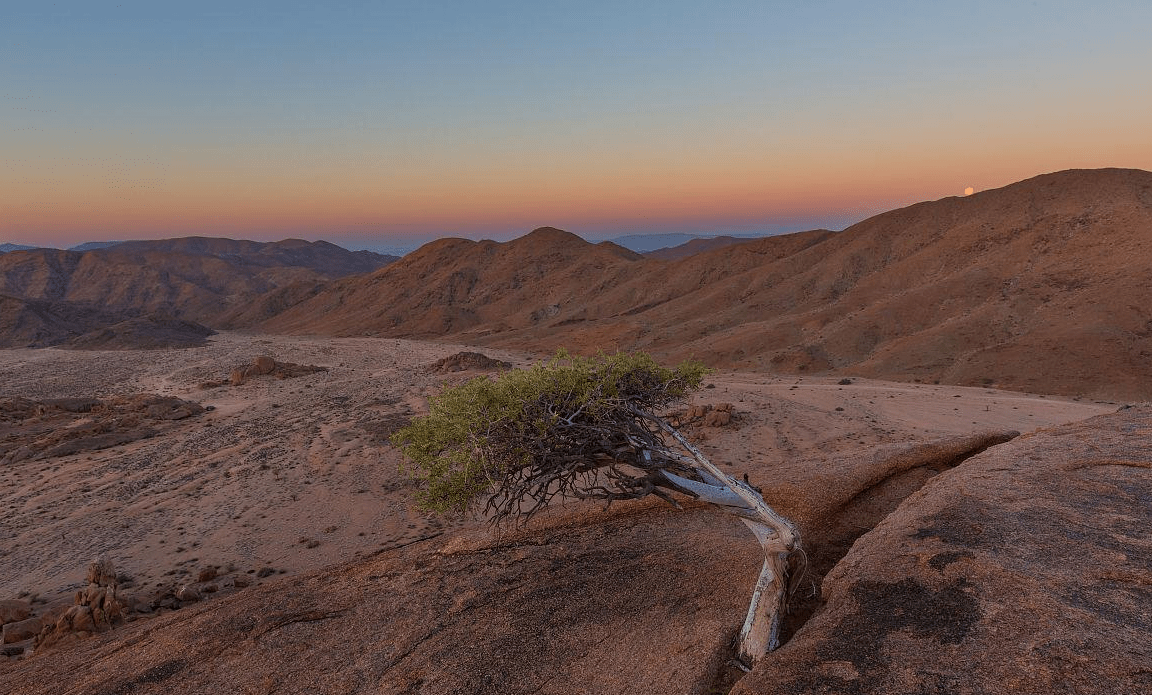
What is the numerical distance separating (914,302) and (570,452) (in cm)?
4139

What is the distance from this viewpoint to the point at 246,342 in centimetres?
6550

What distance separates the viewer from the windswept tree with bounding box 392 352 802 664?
21.5 feet

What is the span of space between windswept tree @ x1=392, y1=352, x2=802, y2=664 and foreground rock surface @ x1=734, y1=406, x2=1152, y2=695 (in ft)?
2.85

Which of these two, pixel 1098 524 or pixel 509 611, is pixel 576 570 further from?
pixel 1098 524

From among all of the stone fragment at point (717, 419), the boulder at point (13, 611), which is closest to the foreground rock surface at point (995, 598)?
the stone fragment at point (717, 419)

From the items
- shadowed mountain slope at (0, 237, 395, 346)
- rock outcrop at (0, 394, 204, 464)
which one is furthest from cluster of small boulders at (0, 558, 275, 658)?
shadowed mountain slope at (0, 237, 395, 346)

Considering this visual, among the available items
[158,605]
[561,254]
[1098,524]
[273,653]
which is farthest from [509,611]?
[561,254]

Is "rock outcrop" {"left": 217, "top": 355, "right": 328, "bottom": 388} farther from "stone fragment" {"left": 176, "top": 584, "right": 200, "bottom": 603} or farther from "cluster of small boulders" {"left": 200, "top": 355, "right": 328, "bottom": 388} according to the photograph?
"stone fragment" {"left": 176, "top": 584, "right": 200, "bottom": 603}

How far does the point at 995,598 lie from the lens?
5.73 metres

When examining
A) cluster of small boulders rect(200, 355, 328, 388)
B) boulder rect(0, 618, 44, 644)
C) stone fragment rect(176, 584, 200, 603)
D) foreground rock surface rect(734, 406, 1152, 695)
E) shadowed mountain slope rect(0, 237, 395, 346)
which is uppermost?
shadowed mountain slope rect(0, 237, 395, 346)

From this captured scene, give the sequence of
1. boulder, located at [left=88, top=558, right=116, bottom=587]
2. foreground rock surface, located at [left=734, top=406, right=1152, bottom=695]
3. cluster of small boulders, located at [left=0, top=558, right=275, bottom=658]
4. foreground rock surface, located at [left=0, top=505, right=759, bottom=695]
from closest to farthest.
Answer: foreground rock surface, located at [left=734, top=406, right=1152, bottom=695] < foreground rock surface, located at [left=0, top=505, right=759, bottom=695] < cluster of small boulders, located at [left=0, top=558, right=275, bottom=658] < boulder, located at [left=88, top=558, right=116, bottom=587]

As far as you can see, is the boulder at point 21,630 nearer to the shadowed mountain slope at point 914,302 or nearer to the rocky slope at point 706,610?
the rocky slope at point 706,610

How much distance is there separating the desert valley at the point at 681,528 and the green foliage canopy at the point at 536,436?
903mm

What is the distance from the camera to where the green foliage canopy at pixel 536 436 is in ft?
21.5
